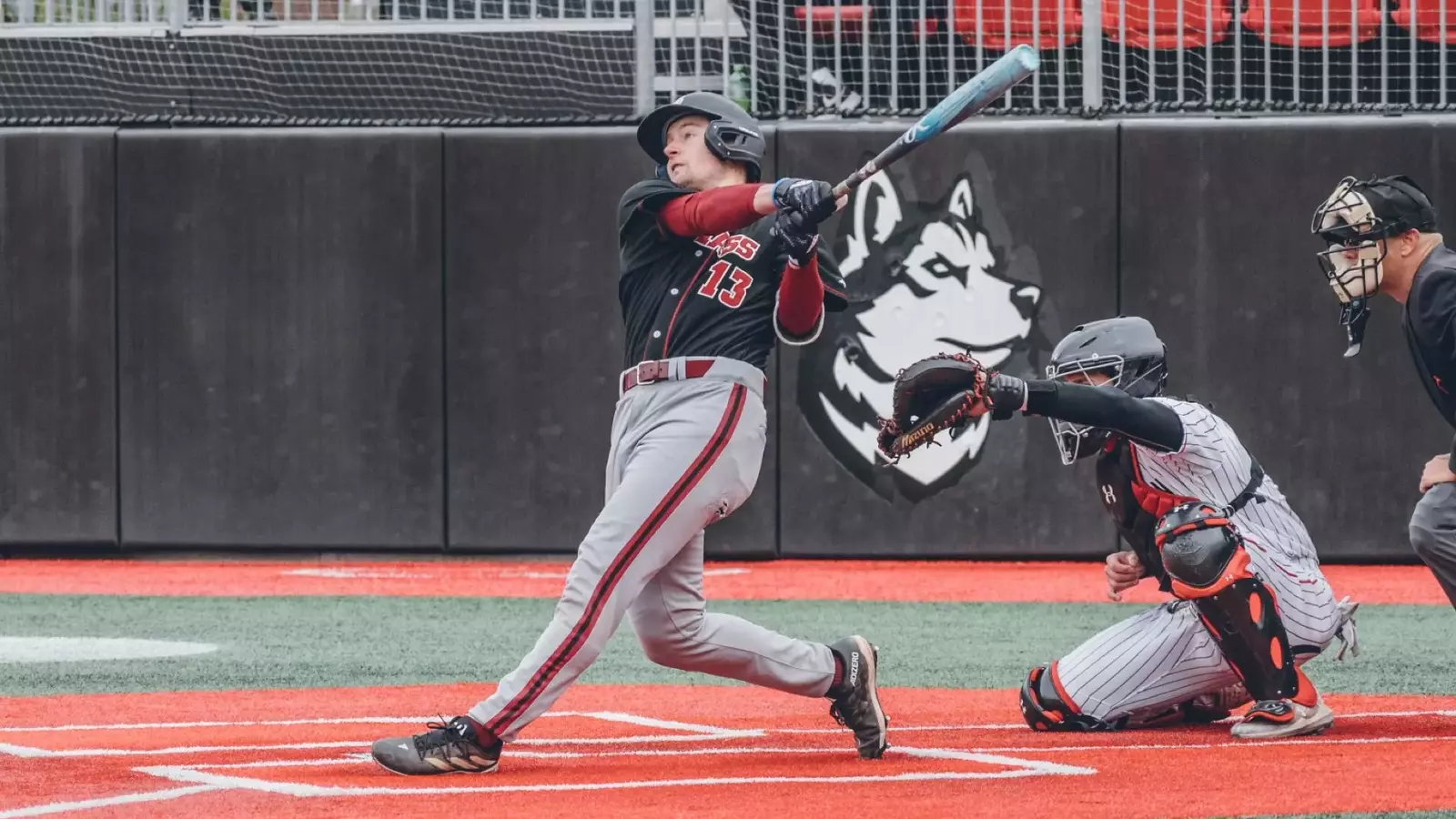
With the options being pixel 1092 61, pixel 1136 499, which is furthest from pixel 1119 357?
pixel 1092 61

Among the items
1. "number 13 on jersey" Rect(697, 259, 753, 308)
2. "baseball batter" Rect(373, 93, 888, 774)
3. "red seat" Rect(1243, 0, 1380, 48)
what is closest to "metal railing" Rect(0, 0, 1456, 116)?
"red seat" Rect(1243, 0, 1380, 48)

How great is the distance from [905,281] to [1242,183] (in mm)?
2081

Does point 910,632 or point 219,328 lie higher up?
point 219,328

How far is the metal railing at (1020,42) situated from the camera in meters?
11.5

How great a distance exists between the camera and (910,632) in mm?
8766

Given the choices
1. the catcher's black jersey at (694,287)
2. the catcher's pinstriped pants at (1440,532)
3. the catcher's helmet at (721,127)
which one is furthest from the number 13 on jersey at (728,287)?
the catcher's pinstriped pants at (1440,532)

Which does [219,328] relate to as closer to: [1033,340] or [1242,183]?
[1033,340]

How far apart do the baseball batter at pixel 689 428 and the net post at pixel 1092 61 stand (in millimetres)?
6821

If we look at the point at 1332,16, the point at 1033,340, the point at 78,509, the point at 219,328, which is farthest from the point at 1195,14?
the point at 78,509

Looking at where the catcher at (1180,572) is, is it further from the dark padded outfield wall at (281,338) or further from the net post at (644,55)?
the dark padded outfield wall at (281,338)

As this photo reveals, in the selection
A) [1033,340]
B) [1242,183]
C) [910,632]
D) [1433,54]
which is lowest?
[910,632]

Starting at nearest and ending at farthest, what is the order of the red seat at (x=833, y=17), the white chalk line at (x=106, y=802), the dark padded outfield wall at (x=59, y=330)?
1. the white chalk line at (x=106, y=802)
2. the red seat at (x=833, y=17)
3. the dark padded outfield wall at (x=59, y=330)

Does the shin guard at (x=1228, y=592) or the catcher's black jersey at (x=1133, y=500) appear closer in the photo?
the shin guard at (x=1228, y=592)

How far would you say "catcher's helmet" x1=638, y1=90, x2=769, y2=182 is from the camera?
5.02 meters
